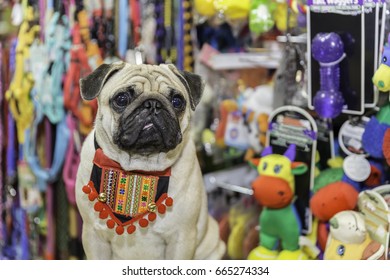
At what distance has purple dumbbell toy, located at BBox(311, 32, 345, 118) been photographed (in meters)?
1.31

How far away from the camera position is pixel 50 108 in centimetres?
160

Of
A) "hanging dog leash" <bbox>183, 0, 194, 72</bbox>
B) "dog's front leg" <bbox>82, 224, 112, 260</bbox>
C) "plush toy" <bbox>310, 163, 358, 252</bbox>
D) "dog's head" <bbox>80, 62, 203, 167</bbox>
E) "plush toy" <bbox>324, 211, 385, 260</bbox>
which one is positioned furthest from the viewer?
"hanging dog leash" <bbox>183, 0, 194, 72</bbox>

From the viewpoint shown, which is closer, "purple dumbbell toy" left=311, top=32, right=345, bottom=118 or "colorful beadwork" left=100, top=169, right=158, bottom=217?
"colorful beadwork" left=100, top=169, right=158, bottom=217

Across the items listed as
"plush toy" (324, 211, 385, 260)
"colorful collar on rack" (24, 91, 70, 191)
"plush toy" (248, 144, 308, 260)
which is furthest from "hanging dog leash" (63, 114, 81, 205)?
"plush toy" (324, 211, 385, 260)

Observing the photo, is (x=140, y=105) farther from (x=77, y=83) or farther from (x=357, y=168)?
(x=357, y=168)

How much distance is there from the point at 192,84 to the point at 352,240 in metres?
0.52

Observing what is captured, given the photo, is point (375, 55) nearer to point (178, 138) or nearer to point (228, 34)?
point (178, 138)

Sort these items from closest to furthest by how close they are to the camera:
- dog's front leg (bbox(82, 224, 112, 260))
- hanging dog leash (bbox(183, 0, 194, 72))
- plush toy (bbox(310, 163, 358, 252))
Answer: dog's front leg (bbox(82, 224, 112, 260)), plush toy (bbox(310, 163, 358, 252)), hanging dog leash (bbox(183, 0, 194, 72))

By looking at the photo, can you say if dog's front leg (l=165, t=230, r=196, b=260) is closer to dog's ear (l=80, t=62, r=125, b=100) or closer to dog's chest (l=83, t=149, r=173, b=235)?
dog's chest (l=83, t=149, r=173, b=235)

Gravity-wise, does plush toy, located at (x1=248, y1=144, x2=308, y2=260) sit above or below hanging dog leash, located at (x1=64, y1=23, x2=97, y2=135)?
below

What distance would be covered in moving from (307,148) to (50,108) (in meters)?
0.69

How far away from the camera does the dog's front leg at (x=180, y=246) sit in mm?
1181
